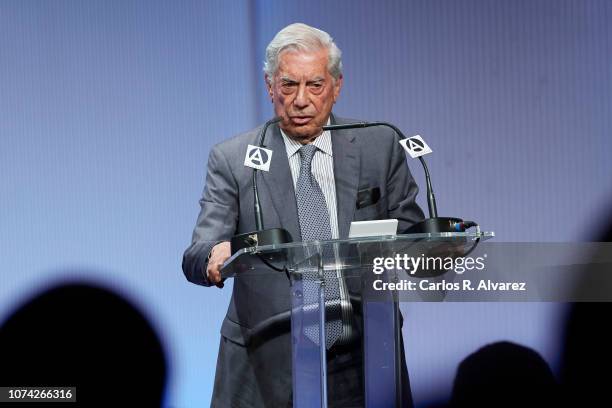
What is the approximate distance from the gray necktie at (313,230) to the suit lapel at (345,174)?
52mm

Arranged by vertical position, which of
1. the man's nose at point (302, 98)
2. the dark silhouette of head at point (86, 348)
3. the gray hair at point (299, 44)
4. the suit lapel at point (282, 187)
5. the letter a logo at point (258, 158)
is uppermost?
the gray hair at point (299, 44)

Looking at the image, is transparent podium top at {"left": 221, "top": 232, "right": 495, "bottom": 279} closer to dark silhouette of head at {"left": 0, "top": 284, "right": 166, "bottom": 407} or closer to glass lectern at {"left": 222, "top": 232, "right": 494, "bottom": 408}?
glass lectern at {"left": 222, "top": 232, "right": 494, "bottom": 408}

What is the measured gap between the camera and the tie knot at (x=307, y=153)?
2.42 metres

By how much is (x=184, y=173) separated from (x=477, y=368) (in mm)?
1481

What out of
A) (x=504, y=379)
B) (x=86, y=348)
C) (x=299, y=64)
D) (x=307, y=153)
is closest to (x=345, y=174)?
(x=307, y=153)

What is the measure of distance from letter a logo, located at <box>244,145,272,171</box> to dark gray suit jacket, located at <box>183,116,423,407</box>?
192 mm

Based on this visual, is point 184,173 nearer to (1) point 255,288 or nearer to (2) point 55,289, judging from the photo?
(2) point 55,289

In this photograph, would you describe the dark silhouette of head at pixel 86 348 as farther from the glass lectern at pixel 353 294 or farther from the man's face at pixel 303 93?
the glass lectern at pixel 353 294

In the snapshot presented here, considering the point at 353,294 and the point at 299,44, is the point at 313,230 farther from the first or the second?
the point at 299,44

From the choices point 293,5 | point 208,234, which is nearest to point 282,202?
point 208,234

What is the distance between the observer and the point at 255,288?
87.0 inches

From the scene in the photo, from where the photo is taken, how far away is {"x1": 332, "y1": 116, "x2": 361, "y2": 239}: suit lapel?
2326 millimetres

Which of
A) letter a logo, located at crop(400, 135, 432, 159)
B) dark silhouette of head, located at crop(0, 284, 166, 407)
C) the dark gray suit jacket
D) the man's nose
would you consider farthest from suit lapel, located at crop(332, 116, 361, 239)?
dark silhouette of head, located at crop(0, 284, 166, 407)

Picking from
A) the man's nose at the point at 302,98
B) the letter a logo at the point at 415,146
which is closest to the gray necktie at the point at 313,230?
the man's nose at the point at 302,98
